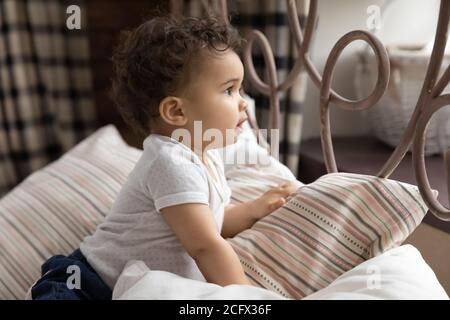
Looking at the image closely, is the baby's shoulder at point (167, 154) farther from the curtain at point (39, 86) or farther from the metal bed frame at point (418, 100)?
the curtain at point (39, 86)

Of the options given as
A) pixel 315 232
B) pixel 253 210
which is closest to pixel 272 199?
pixel 253 210

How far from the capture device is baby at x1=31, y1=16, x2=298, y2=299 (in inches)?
31.6

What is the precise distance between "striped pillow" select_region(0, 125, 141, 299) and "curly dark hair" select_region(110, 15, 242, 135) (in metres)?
0.33

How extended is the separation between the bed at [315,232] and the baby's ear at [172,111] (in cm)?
23

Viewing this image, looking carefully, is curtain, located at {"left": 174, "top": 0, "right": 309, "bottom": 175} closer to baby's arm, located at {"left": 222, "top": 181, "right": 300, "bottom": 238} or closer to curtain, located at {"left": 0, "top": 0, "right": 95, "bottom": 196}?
baby's arm, located at {"left": 222, "top": 181, "right": 300, "bottom": 238}

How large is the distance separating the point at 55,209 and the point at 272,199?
0.54 metres

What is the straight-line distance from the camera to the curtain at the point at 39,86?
7.22 feet

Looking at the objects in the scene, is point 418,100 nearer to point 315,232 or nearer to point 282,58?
point 315,232

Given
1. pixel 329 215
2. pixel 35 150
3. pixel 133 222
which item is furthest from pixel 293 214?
pixel 35 150

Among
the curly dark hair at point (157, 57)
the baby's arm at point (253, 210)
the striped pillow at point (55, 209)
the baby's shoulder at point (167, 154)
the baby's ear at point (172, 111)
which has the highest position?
the curly dark hair at point (157, 57)

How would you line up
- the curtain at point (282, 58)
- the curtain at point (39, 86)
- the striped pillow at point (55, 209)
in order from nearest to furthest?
the striped pillow at point (55, 209) < the curtain at point (282, 58) < the curtain at point (39, 86)

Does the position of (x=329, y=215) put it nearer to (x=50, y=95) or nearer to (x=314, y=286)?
(x=314, y=286)

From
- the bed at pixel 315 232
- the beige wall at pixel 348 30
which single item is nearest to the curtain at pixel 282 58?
the beige wall at pixel 348 30

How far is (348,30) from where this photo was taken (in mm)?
1600
